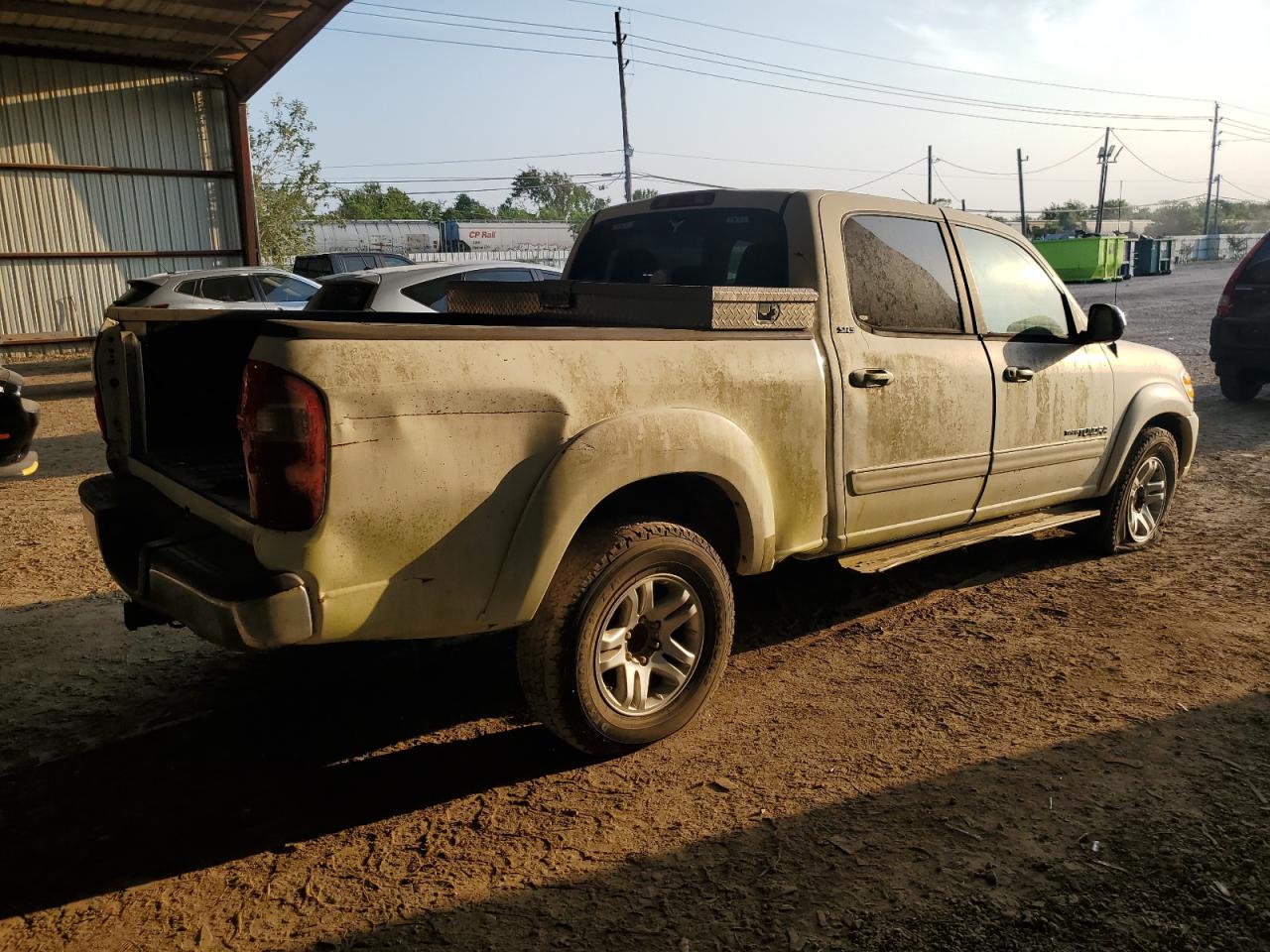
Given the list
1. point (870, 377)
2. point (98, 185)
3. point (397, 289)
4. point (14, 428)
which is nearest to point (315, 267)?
point (98, 185)

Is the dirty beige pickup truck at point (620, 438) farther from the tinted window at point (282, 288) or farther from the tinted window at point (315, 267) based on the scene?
the tinted window at point (315, 267)

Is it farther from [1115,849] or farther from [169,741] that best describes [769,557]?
[169,741]

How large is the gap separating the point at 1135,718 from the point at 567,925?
89.8 inches

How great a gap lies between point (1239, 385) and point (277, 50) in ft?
46.2

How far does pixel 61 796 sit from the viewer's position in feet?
10.3

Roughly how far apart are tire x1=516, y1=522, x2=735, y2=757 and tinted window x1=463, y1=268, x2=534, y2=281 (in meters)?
6.91

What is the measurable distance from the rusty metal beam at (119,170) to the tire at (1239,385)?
51.7 ft

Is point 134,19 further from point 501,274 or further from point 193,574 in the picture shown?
point 193,574

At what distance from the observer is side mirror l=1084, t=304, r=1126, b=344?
487 centimetres

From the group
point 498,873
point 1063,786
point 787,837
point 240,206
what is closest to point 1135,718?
point 1063,786

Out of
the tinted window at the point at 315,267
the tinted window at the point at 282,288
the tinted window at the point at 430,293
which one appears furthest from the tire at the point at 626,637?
the tinted window at the point at 315,267

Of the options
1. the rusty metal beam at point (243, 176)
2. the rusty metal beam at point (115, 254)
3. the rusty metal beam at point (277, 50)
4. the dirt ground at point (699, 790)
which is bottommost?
the dirt ground at point (699, 790)

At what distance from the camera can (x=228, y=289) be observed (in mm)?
13852

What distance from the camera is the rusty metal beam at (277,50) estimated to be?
45.2ft
